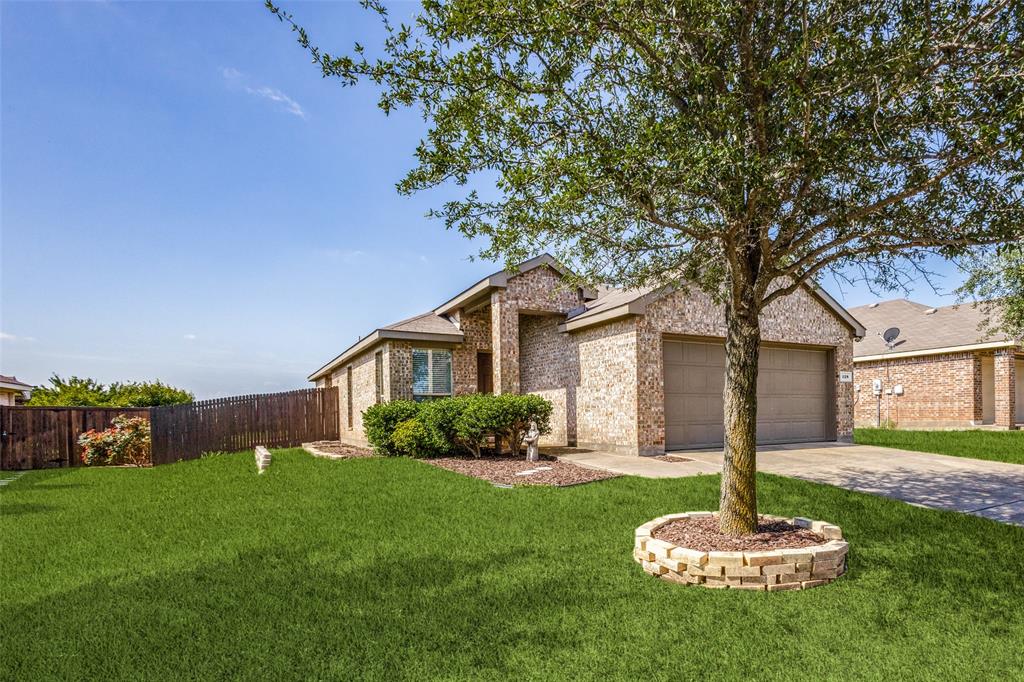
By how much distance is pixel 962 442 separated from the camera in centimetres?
1402

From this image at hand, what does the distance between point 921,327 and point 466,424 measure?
19.8m

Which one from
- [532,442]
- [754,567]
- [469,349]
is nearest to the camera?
[754,567]

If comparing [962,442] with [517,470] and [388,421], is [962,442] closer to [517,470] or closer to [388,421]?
[517,470]

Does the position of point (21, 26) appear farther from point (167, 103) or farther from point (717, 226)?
point (717, 226)

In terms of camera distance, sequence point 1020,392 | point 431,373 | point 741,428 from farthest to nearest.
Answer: point 1020,392 < point 431,373 < point 741,428

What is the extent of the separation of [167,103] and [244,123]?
1.00 metres

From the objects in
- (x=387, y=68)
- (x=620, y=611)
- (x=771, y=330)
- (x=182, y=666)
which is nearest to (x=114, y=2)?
(x=387, y=68)

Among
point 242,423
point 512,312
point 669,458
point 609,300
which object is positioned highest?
point 609,300

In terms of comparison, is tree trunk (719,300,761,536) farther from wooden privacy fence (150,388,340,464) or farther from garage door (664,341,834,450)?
wooden privacy fence (150,388,340,464)

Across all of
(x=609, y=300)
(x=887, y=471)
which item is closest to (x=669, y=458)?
(x=887, y=471)

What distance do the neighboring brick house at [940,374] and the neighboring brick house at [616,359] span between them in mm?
7367

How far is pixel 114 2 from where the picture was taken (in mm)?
6703

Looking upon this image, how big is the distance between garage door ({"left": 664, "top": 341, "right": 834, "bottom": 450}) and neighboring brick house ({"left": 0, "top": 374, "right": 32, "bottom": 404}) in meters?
24.3

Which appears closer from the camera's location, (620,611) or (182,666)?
(182,666)
